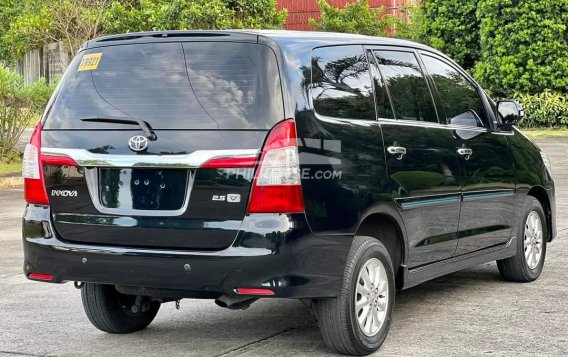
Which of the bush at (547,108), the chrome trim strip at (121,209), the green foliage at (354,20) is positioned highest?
the chrome trim strip at (121,209)

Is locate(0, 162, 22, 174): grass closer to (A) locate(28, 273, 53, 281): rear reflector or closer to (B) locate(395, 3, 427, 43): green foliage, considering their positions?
(A) locate(28, 273, 53, 281): rear reflector

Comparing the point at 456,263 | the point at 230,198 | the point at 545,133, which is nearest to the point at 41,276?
the point at 230,198

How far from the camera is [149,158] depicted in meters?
5.78

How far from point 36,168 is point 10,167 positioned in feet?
44.6

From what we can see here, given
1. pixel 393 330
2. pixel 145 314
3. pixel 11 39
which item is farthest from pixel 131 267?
pixel 11 39

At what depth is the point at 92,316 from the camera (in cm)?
672

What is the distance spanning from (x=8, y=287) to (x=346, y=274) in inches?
147

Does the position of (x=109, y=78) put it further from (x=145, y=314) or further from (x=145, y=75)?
(x=145, y=314)

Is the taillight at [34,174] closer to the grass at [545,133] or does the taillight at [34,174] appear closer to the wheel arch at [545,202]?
the wheel arch at [545,202]

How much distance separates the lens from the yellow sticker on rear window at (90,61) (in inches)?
244

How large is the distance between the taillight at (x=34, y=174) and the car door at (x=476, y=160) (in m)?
2.72

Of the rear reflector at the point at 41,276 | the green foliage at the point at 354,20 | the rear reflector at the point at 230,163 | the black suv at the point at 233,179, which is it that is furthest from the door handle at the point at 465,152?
the green foliage at the point at 354,20

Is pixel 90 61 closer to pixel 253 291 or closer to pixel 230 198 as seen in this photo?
pixel 230 198

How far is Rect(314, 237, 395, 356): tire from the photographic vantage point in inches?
230
